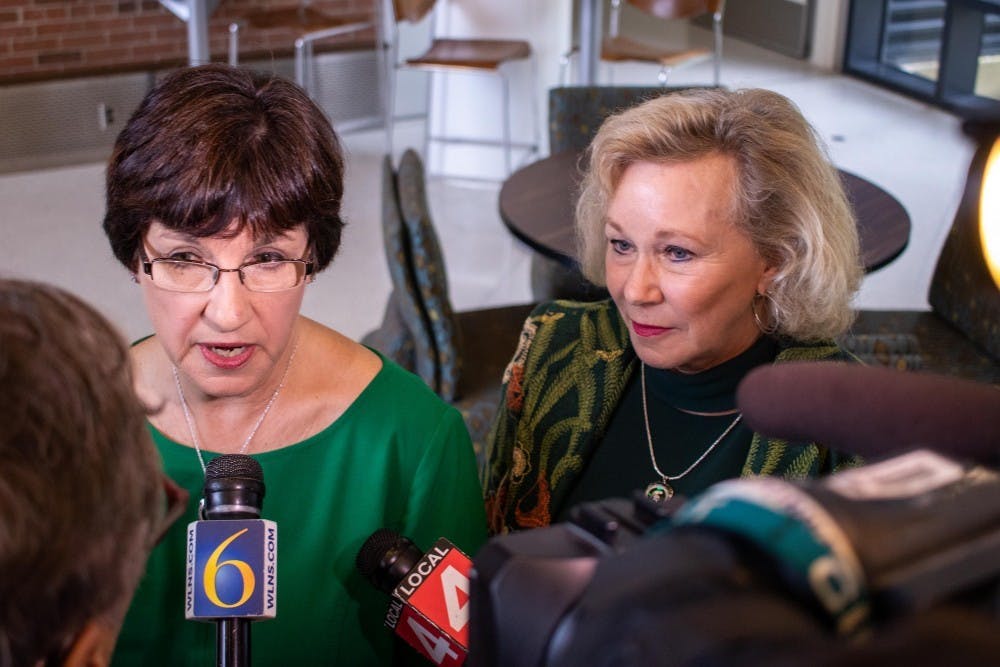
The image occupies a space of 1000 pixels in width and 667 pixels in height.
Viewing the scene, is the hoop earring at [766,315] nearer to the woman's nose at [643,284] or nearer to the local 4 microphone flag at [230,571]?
the woman's nose at [643,284]

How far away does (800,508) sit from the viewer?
46 centimetres

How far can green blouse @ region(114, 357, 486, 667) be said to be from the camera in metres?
1.53

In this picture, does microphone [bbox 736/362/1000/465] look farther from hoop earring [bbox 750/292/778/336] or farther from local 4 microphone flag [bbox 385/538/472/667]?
hoop earring [bbox 750/292/778/336]

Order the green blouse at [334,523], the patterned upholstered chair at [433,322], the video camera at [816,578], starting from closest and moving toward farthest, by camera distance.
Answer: the video camera at [816,578] < the green blouse at [334,523] < the patterned upholstered chair at [433,322]

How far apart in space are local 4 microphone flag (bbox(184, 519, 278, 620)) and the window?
619 cm

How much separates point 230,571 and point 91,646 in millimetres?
282

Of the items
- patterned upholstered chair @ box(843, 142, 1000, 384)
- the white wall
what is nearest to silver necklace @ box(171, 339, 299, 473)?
patterned upholstered chair @ box(843, 142, 1000, 384)

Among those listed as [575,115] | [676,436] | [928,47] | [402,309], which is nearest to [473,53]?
[575,115]

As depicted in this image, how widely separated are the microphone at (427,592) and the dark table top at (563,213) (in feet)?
5.84

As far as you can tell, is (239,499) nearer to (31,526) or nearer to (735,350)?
(31,526)

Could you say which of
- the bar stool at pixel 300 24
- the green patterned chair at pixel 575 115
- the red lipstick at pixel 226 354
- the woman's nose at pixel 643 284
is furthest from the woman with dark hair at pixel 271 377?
the bar stool at pixel 300 24

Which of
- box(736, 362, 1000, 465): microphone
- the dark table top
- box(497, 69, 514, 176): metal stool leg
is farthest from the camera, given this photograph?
box(497, 69, 514, 176): metal stool leg

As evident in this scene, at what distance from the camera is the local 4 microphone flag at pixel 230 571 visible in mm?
1037

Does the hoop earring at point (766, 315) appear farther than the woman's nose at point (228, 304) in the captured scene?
Yes
